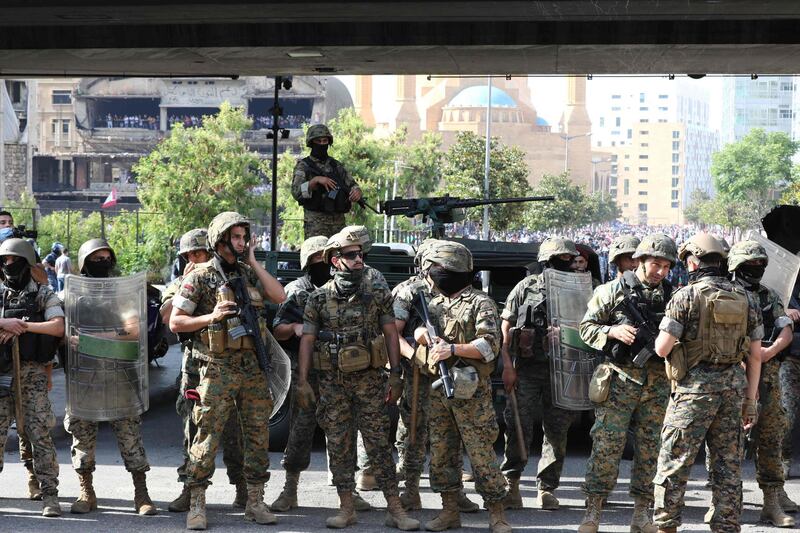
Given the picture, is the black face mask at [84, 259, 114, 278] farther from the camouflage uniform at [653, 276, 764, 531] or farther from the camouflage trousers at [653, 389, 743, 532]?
the camouflage trousers at [653, 389, 743, 532]

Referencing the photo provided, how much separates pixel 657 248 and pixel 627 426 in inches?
44.1

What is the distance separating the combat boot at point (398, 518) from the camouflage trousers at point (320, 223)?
4.63 m

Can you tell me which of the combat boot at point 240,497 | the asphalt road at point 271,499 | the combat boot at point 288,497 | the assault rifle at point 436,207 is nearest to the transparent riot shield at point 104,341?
the asphalt road at point 271,499

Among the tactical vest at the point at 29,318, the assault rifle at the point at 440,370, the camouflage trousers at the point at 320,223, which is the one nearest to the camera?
the assault rifle at the point at 440,370

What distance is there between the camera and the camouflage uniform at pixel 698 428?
7.39m

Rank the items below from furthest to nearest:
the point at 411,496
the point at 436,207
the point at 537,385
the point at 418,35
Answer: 1. the point at 418,35
2. the point at 436,207
3. the point at 537,385
4. the point at 411,496

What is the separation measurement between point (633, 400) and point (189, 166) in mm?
41163

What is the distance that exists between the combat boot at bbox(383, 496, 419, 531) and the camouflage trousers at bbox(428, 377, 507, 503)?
26 centimetres

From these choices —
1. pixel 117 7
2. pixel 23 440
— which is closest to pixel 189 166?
pixel 117 7

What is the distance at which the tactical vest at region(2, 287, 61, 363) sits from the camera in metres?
8.30

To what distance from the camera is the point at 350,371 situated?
8.05m

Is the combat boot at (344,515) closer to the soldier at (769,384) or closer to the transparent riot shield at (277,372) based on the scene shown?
the transparent riot shield at (277,372)

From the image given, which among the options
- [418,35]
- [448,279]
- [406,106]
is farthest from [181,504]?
[406,106]

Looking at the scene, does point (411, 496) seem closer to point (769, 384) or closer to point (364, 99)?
point (769, 384)
